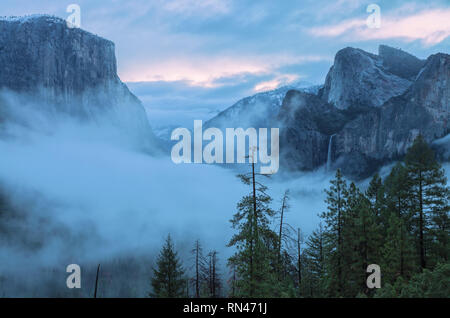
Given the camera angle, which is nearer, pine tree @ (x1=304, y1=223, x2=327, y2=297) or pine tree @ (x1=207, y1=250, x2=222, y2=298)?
pine tree @ (x1=304, y1=223, x2=327, y2=297)

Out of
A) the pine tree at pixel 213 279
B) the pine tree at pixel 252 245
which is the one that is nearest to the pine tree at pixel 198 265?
the pine tree at pixel 213 279

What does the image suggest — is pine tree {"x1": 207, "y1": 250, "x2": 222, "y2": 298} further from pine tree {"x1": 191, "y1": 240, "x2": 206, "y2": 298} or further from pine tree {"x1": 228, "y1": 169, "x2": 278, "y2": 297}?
pine tree {"x1": 228, "y1": 169, "x2": 278, "y2": 297}

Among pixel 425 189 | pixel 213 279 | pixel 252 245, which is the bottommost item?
pixel 213 279

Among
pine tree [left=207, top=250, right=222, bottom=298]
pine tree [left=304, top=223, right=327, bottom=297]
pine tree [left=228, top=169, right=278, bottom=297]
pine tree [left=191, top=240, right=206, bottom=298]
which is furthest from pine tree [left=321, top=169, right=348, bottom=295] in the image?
pine tree [left=207, top=250, right=222, bottom=298]

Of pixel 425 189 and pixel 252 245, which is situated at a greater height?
pixel 425 189

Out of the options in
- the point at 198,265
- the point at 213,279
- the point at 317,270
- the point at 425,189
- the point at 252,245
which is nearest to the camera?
the point at 252,245

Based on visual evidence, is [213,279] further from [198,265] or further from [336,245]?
[336,245]

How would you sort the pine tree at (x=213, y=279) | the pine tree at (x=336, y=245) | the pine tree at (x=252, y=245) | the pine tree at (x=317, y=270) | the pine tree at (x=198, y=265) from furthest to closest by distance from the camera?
the pine tree at (x=213, y=279)
the pine tree at (x=198, y=265)
the pine tree at (x=317, y=270)
the pine tree at (x=336, y=245)
the pine tree at (x=252, y=245)

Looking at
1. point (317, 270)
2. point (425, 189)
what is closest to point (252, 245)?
point (317, 270)

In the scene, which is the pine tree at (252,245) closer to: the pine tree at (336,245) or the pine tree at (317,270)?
the pine tree at (336,245)

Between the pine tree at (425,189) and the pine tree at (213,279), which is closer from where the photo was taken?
the pine tree at (425,189)

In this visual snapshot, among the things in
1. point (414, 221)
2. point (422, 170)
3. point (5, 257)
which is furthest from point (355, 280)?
point (5, 257)
